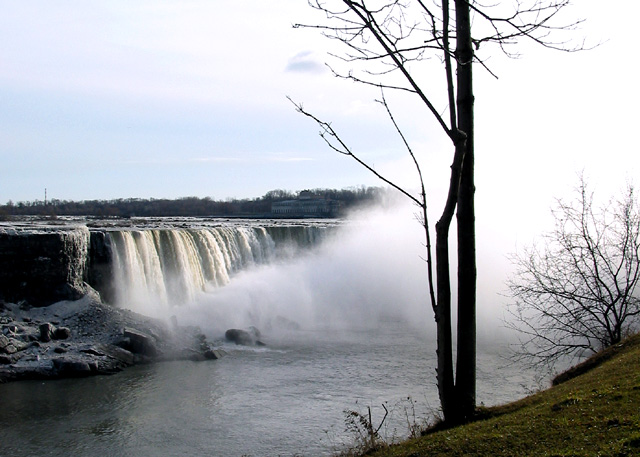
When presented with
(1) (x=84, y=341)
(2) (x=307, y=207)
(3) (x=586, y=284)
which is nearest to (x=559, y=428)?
(3) (x=586, y=284)

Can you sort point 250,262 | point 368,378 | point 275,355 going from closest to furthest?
point 368,378
point 275,355
point 250,262

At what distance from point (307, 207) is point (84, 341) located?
77219mm

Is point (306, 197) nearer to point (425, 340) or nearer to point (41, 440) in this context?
point (425, 340)

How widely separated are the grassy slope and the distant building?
82.5 m

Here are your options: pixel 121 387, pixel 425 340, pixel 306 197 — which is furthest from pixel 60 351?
pixel 306 197

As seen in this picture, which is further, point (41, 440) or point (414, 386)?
point (414, 386)

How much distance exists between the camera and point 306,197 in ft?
330

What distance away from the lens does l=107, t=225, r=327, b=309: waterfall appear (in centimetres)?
2191

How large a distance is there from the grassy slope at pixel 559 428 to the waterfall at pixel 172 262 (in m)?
17.9

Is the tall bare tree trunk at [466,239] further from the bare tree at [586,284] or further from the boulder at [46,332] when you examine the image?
the boulder at [46,332]

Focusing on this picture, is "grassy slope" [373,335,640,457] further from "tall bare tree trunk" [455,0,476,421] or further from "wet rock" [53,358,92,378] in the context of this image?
"wet rock" [53,358,92,378]

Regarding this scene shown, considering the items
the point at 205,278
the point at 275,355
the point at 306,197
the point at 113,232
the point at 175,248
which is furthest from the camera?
the point at 306,197

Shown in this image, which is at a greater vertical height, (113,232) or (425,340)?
(113,232)

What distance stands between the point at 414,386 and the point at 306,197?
88120 millimetres
